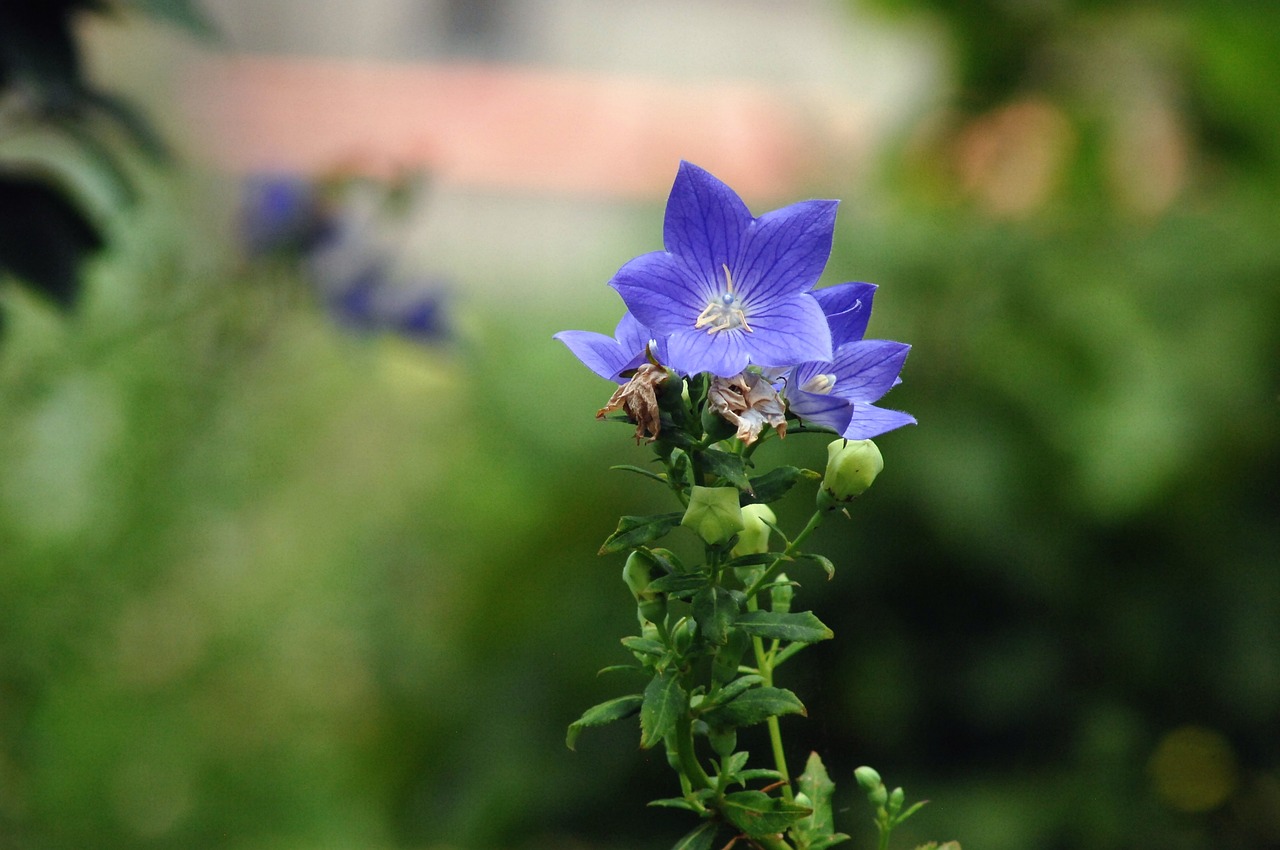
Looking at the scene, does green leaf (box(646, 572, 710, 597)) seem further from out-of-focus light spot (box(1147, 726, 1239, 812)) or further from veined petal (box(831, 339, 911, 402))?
out-of-focus light spot (box(1147, 726, 1239, 812))

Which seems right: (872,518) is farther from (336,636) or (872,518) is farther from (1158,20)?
(1158,20)

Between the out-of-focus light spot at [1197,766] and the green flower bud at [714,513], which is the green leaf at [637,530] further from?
the out-of-focus light spot at [1197,766]

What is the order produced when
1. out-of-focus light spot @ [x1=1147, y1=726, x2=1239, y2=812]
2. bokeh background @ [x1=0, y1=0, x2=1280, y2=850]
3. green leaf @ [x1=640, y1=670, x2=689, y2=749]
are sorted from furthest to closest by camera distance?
out-of-focus light spot @ [x1=1147, y1=726, x2=1239, y2=812], bokeh background @ [x1=0, y1=0, x2=1280, y2=850], green leaf @ [x1=640, y1=670, x2=689, y2=749]

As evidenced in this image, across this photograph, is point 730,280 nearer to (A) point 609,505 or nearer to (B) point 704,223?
(B) point 704,223

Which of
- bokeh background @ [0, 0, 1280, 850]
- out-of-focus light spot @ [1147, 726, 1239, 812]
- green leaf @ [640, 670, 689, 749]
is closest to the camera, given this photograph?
green leaf @ [640, 670, 689, 749]

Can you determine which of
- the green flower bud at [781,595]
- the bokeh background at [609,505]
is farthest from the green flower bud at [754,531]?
the bokeh background at [609,505]

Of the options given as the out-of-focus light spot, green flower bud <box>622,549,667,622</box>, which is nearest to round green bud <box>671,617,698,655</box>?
green flower bud <box>622,549,667,622</box>

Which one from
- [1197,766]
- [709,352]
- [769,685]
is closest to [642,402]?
[709,352]
